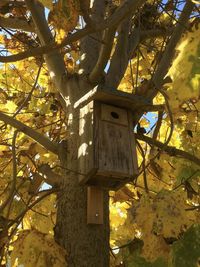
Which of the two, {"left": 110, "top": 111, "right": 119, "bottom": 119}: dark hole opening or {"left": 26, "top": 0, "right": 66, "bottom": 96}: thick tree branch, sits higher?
{"left": 26, "top": 0, "right": 66, "bottom": 96}: thick tree branch

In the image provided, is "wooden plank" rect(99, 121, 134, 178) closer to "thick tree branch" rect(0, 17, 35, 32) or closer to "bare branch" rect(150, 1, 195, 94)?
"bare branch" rect(150, 1, 195, 94)

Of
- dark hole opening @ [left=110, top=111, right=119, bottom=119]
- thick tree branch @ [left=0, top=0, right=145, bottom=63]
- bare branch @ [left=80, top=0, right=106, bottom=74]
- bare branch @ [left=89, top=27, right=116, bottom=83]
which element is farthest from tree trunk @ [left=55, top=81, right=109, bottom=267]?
thick tree branch @ [left=0, top=0, right=145, bottom=63]

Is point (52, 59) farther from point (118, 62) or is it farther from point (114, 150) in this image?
point (114, 150)

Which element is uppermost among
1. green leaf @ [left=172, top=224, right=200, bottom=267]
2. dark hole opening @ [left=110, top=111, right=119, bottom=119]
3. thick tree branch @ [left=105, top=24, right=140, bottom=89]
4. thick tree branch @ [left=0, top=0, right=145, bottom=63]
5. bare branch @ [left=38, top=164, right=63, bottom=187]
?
thick tree branch @ [left=105, top=24, right=140, bottom=89]

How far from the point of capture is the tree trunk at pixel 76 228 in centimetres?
217

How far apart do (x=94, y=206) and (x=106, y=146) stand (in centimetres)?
35

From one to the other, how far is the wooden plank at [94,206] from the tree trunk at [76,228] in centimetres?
2

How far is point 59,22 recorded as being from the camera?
190 centimetres

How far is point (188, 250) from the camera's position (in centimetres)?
170

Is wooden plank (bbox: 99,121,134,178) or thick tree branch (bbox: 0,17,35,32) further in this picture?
thick tree branch (bbox: 0,17,35,32)

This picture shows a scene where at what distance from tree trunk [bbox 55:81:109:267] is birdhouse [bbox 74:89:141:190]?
8 centimetres

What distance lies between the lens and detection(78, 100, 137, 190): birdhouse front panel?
2283 mm

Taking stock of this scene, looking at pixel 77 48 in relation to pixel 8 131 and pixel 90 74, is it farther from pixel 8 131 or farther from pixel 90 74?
pixel 8 131

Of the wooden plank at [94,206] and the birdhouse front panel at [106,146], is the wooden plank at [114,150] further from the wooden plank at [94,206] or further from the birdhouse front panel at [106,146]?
the wooden plank at [94,206]
